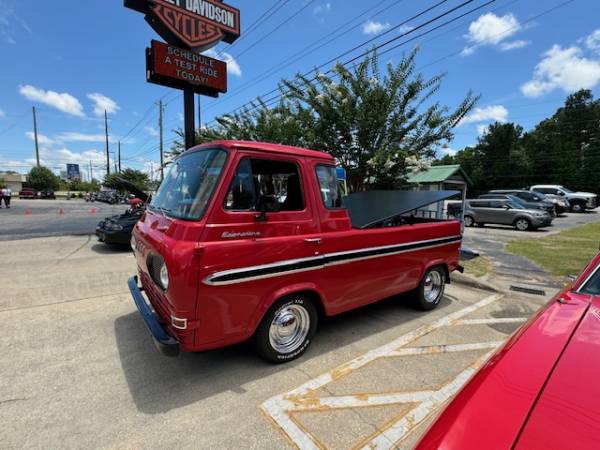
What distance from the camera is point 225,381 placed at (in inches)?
116

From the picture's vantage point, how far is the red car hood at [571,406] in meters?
1.08

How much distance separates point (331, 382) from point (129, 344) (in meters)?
2.37

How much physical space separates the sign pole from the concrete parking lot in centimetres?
621

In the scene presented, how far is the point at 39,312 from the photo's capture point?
4465 mm

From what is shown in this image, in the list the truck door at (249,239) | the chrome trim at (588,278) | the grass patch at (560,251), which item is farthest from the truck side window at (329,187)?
the grass patch at (560,251)

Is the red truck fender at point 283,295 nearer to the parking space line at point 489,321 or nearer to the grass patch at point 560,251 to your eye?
the parking space line at point 489,321

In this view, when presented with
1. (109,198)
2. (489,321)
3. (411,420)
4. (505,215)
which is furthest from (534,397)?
(109,198)

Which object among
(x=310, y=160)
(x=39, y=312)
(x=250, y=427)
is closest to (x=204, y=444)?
(x=250, y=427)

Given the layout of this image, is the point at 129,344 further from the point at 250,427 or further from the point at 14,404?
the point at 250,427

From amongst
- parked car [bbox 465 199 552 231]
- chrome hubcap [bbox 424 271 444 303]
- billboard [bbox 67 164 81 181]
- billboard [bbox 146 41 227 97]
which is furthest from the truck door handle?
billboard [bbox 67 164 81 181]

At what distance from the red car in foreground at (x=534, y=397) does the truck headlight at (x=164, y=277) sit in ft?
7.18

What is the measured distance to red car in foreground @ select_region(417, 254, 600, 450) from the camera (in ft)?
3.65

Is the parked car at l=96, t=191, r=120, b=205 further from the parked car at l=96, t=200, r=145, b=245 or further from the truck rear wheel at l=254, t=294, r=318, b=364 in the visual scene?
the truck rear wheel at l=254, t=294, r=318, b=364

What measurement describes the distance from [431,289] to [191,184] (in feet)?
13.0
